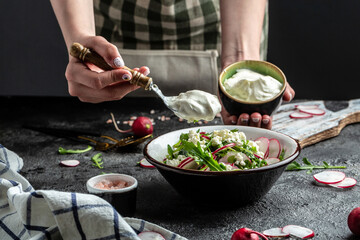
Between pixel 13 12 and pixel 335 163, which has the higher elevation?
pixel 13 12

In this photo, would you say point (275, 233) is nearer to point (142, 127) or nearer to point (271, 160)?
point (271, 160)

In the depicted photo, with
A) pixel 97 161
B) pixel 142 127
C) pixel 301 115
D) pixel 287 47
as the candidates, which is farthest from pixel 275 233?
pixel 287 47

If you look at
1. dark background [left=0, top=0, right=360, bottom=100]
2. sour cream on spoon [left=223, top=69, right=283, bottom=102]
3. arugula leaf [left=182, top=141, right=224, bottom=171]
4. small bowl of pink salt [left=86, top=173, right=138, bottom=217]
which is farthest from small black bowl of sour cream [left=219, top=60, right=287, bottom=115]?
dark background [left=0, top=0, right=360, bottom=100]

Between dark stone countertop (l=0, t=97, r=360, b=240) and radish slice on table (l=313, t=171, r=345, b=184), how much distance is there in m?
0.03

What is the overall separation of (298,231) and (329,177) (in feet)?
1.38

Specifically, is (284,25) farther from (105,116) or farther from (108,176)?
(108,176)

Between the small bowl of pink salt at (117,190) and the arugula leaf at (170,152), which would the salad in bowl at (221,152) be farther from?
the small bowl of pink salt at (117,190)

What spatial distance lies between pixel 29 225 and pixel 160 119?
1.25 m

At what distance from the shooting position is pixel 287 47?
376 cm

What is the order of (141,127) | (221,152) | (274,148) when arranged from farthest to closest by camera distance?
(141,127), (274,148), (221,152)

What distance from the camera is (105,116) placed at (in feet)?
8.29

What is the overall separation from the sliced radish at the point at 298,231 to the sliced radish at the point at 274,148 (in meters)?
0.31

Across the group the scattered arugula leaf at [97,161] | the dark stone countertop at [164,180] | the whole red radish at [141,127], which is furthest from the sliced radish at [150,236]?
the whole red radish at [141,127]

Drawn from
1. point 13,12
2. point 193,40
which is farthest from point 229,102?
point 13,12
